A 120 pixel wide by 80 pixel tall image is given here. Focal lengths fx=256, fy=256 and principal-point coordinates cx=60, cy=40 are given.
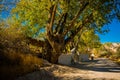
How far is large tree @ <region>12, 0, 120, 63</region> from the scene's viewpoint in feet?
78.0

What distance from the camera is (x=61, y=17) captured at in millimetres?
26672

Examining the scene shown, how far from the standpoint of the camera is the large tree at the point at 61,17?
23.8 meters

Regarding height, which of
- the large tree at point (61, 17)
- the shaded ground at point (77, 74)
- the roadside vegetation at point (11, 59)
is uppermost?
the large tree at point (61, 17)

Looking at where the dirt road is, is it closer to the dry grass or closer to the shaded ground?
the shaded ground

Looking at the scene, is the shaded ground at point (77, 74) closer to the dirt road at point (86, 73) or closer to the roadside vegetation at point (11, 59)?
the dirt road at point (86, 73)

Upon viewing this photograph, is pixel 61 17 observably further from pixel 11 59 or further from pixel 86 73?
pixel 11 59

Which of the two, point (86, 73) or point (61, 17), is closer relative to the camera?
point (86, 73)

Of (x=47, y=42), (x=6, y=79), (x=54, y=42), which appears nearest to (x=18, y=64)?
(x=6, y=79)

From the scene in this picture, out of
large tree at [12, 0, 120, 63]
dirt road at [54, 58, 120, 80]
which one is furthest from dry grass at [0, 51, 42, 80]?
large tree at [12, 0, 120, 63]

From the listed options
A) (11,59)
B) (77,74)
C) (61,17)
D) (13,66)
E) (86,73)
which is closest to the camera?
(13,66)

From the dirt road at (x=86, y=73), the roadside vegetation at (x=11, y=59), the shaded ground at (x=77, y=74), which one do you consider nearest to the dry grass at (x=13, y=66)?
the roadside vegetation at (x=11, y=59)

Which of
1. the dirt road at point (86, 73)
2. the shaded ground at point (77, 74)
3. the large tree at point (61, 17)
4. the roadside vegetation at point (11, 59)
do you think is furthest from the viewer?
the large tree at point (61, 17)

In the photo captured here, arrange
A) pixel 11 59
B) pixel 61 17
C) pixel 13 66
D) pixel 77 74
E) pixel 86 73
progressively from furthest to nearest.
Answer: pixel 61 17 < pixel 86 73 < pixel 77 74 < pixel 11 59 < pixel 13 66

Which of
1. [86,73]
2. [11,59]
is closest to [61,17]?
[86,73]
